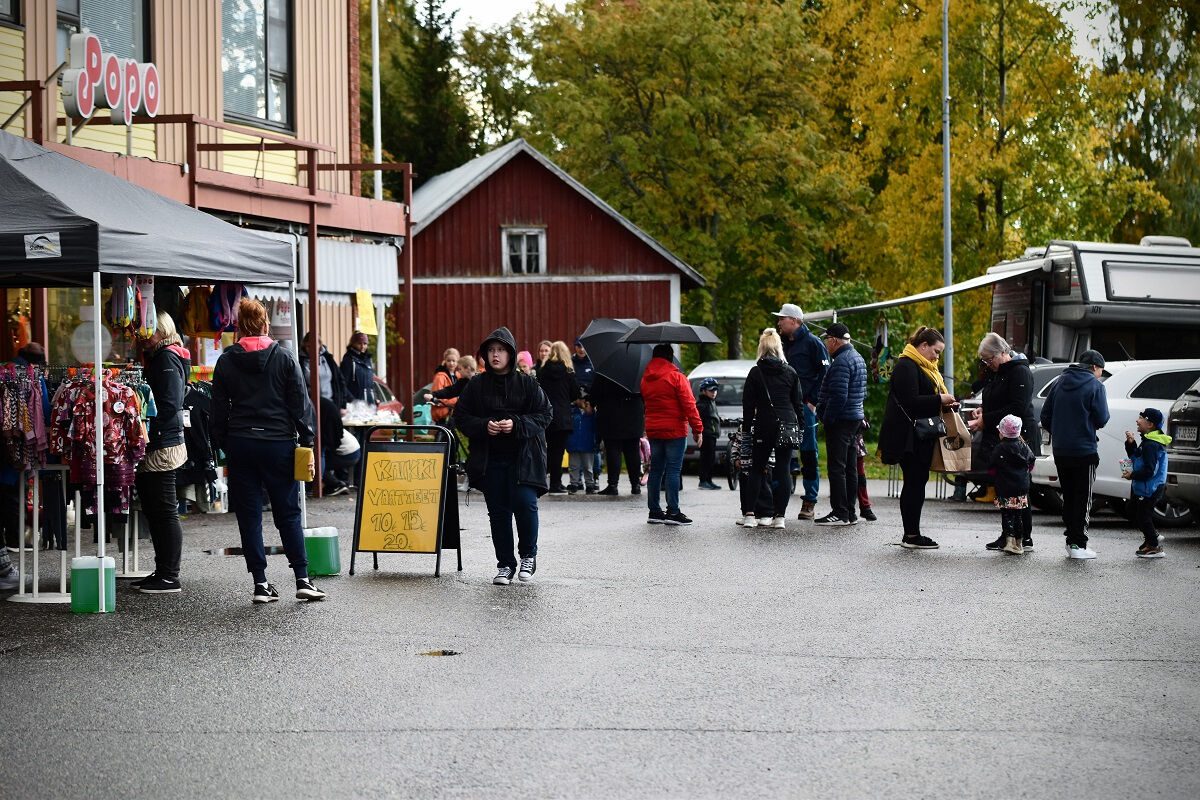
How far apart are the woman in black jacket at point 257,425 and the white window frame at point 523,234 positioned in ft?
107

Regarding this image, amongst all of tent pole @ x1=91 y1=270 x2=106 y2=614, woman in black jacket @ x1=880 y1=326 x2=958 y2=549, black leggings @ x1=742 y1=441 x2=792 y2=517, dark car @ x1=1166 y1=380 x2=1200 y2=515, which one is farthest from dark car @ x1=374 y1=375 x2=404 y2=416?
tent pole @ x1=91 y1=270 x2=106 y2=614

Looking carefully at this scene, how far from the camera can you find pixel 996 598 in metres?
11.6

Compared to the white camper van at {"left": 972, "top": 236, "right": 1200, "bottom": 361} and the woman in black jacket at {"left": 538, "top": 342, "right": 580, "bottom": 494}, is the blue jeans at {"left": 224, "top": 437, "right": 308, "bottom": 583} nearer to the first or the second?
the woman in black jacket at {"left": 538, "top": 342, "right": 580, "bottom": 494}

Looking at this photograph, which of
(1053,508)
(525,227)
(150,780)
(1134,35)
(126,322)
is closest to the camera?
(150,780)

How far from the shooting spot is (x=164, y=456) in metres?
11.5

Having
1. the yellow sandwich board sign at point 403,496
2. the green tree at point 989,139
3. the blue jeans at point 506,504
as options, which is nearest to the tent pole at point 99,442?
the yellow sandwich board sign at point 403,496

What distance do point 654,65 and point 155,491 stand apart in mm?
38277

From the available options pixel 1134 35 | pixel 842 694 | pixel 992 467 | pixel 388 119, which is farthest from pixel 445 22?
pixel 842 694

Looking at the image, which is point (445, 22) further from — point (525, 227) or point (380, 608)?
point (380, 608)

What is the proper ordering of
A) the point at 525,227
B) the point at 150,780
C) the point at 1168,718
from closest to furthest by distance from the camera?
1. the point at 150,780
2. the point at 1168,718
3. the point at 525,227

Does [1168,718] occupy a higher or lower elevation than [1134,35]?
lower

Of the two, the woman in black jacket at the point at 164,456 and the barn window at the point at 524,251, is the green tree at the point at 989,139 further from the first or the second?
the woman in black jacket at the point at 164,456

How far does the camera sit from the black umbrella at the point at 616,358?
20.5m

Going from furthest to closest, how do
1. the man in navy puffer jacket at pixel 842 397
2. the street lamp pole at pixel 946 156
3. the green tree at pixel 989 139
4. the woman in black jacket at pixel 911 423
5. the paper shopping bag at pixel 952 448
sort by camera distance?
1. the street lamp pole at pixel 946 156
2. the green tree at pixel 989 139
3. the man in navy puffer jacket at pixel 842 397
4. the paper shopping bag at pixel 952 448
5. the woman in black jacket at pixel 911 423
